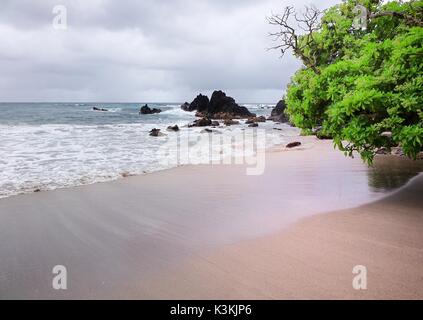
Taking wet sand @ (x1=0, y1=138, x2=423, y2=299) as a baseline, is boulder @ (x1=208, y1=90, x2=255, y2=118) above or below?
above

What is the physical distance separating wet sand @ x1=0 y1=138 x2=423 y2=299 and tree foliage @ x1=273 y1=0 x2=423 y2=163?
5.14 feet

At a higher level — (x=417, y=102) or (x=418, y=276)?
(x=417, y=102)

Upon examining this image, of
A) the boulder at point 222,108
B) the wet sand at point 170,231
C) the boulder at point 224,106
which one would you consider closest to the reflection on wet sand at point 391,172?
the wet sand at point 170,231

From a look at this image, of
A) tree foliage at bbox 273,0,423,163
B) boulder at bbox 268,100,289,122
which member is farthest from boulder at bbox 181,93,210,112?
tree foliage at bbox 273,0,423,163

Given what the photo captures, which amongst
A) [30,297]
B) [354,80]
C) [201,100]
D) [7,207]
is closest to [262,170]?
[354,80]

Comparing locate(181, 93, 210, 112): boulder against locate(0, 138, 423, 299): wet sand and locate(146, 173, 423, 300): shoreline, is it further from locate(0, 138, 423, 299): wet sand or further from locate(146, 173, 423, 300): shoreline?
locate(146, 173, 423, 300): shoreline

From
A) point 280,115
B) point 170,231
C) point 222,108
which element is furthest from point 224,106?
point 170,231

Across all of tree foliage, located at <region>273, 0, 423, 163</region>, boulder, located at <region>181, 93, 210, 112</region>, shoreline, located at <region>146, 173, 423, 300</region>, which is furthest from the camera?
boulder, located at <region>181, 93, 210, 112</region>

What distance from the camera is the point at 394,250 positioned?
447 cm

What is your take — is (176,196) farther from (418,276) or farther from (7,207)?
(418,276)

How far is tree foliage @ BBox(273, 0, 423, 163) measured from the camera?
545cm

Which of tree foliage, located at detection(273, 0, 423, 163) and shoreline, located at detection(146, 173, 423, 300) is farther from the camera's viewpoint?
tree foliage, located at detection(273, 0, 423, 163)

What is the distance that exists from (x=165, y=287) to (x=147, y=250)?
1069 millimetres

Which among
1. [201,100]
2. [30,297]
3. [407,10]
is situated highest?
[201,100]
